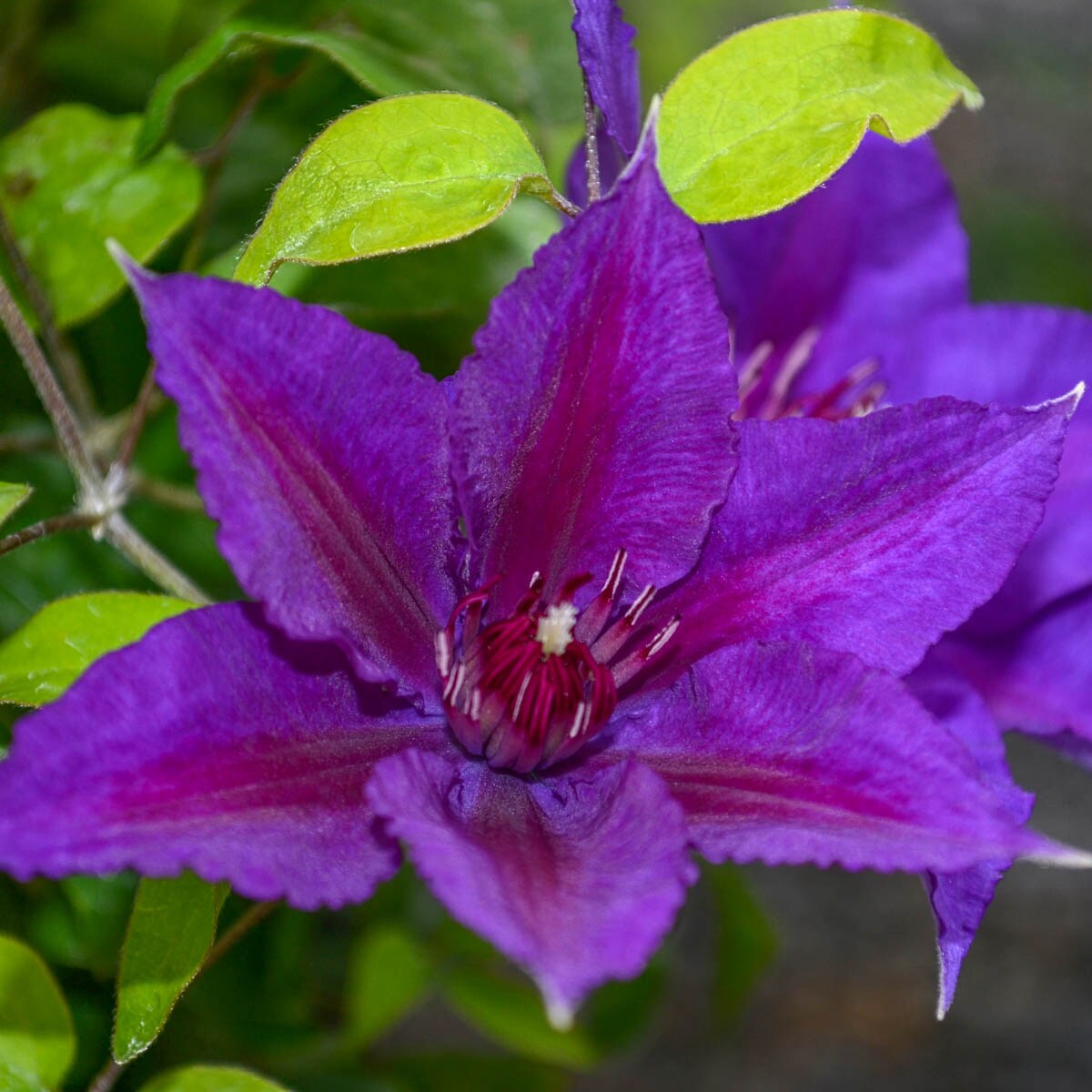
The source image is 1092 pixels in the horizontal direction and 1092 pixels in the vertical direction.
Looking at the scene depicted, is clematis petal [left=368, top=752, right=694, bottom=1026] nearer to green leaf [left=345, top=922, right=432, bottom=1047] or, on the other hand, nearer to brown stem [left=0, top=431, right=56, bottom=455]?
brown stem [left=0, top=431, right=56, bottom=455]

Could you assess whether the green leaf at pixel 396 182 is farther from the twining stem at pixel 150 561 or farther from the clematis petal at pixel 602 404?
the twining stem at pixel 150 561

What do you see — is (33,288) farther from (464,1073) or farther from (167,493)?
(464,1073)

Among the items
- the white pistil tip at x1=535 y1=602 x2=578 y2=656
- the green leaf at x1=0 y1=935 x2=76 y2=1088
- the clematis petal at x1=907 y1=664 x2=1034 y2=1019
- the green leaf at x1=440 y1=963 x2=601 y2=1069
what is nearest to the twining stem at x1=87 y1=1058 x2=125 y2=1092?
the green leaf at x1=0 y1=935 x2=76 y2=1088

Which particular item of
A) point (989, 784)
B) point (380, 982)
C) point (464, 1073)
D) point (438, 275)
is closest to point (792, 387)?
point (438, 275)

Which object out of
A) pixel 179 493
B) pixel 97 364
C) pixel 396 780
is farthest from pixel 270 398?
pixel 97 364

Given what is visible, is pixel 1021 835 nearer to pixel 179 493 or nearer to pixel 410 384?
pixel 410 384

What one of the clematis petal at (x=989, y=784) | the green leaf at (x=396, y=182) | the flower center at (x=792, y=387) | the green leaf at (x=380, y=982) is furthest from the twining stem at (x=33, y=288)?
the green leaf at (x=380, y=982)

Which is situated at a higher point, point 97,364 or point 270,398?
point 270,398
